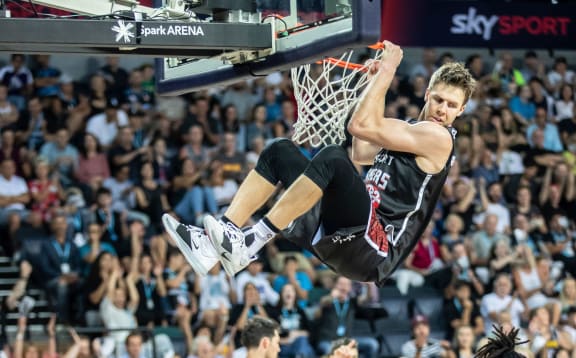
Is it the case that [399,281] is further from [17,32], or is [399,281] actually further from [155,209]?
[17,32]

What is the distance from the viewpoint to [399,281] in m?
13.5

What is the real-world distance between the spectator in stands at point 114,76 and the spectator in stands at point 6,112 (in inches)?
53.6

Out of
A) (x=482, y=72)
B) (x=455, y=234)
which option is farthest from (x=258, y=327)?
(x=482, y=72)

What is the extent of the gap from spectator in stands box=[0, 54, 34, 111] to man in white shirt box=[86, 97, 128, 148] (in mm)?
859

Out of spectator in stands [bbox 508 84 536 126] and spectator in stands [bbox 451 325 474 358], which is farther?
spectator in stands [bbox 508 84 536 126]

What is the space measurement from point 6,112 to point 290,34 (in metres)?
7.56

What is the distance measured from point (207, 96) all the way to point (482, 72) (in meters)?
4.88

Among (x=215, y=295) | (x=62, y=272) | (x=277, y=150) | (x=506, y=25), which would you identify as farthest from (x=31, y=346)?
(x=506, y=25)

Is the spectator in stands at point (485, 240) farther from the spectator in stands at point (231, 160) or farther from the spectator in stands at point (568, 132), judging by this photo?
the spectator in stands at point (231, 160)

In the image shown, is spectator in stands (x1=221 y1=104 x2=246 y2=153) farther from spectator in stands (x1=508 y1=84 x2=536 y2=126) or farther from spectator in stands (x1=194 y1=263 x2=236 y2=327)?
spectator in stands (x1=508 y1=84 x2=536 y2=126)

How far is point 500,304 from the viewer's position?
1315cm

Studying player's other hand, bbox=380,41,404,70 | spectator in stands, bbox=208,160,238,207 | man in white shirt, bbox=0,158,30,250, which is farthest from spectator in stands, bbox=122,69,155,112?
player's other hand, bbox=380,41,404,70

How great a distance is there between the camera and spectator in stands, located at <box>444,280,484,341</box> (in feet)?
42.4

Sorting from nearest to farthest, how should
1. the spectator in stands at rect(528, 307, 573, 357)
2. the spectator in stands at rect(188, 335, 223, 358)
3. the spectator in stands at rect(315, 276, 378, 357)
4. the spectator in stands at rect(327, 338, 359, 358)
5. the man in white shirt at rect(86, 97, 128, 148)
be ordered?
1. the spectator in stands at rect(327, 338, 359, 358)
2. the spectator in stands at rect(188, 335, 223, 358)
3. the spectator in stands at rect(315, 276, 378, 357)
4. the spectator in stands at rect(528, 307, 573, 357)
5. the man in white shirt at rect(86, 97, 128, 148)
